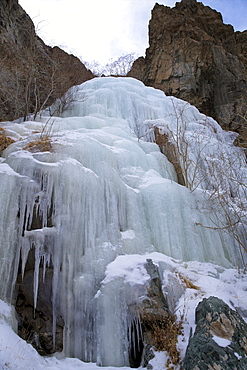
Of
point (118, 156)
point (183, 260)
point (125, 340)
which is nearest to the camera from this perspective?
point (125, 340)

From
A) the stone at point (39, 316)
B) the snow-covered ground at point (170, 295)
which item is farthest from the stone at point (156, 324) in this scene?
the stone at point (39, 316)

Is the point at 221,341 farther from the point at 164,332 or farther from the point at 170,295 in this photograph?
the point at 170,295

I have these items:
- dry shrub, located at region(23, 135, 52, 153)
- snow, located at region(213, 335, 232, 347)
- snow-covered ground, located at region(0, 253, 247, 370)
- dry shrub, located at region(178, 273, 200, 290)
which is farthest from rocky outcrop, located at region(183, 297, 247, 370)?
dry shrub, located at region(23, 135, 52, 153)

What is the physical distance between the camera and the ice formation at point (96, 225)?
4.59 meters

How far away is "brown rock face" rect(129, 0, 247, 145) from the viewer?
1570 cm

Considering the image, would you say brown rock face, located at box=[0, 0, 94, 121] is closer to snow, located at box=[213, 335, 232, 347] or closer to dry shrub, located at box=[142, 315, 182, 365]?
dry shrub, located at box=[142, 315, 182, 365]

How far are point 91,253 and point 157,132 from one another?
19.8 feet

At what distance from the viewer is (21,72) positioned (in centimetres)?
1182

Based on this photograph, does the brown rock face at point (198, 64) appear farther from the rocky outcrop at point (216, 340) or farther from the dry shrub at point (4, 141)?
the rocky outcrop at point (216, 340)

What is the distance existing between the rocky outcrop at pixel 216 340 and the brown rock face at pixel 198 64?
40.7 ft

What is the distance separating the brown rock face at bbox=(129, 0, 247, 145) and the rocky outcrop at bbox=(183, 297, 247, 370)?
12399mm

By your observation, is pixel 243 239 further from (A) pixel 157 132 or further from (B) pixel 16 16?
(B) pixel 16 16

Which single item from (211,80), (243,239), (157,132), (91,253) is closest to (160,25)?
(211,80)

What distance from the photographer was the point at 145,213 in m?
6.73
